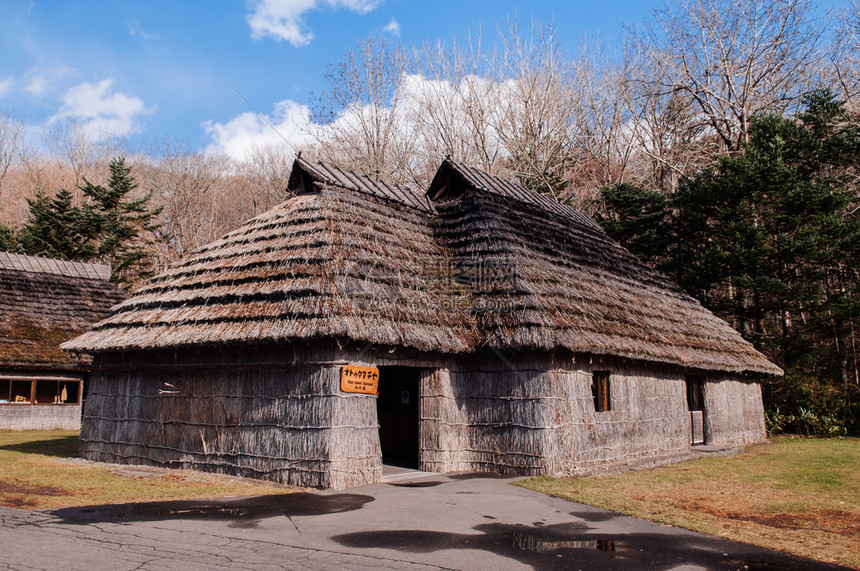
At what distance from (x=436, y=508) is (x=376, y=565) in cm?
305

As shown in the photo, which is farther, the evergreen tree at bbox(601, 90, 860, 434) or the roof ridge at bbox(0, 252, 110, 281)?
the roof ridge at bbox(0, 252, 110, 281)

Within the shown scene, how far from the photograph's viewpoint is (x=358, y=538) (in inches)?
283

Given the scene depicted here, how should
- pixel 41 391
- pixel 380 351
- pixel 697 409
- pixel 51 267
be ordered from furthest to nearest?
pixel 51 267 < pixel 41 391 < pixel 697 409 < pixel 380 351

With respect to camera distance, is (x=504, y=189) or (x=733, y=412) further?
(x=733, y=412)

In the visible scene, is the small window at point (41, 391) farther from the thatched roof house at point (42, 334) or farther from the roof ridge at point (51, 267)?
the roof ridge at point (51, 267)

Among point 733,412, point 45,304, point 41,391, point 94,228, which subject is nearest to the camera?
point 733,412

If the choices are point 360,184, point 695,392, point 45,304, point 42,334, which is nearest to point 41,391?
point 42,334

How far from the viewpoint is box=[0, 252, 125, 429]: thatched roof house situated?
2267 cm

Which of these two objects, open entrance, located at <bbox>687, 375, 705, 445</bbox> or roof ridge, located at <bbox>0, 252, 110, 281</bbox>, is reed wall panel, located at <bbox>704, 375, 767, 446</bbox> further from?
roof ridge, located at <bbox>0, 252, 110, 281</bbox>

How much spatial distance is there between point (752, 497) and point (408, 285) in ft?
23.9

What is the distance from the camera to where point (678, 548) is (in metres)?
6.94

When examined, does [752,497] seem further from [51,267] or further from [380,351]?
[51,267]

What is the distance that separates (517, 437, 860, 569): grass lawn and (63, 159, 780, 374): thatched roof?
2.55 meters

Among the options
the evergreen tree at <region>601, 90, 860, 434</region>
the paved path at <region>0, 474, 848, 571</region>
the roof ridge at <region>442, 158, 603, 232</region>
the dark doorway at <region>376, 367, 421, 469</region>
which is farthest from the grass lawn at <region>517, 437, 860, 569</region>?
the evergreen tree at <region>601, 90, 860, 434</region>
